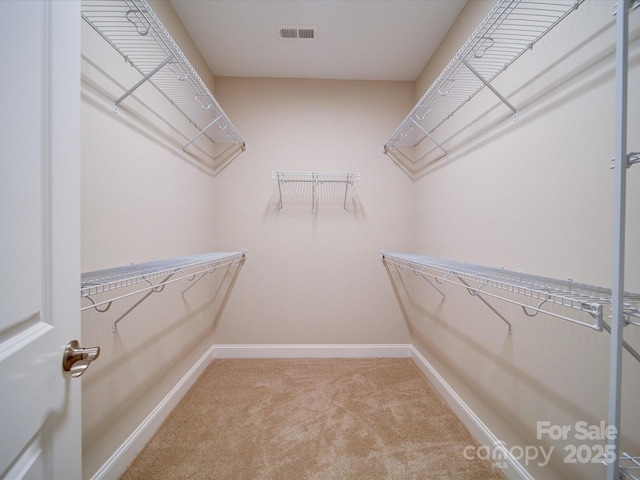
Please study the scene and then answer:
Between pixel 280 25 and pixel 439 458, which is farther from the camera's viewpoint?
pixel 280 25

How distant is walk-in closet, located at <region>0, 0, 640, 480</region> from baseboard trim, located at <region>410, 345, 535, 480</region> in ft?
0.05

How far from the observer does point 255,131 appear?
7.40ft

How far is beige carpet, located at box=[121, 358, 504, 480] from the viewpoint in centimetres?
120

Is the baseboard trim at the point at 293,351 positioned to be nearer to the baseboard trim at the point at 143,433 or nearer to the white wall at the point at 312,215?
the white wall at the point at 312,215

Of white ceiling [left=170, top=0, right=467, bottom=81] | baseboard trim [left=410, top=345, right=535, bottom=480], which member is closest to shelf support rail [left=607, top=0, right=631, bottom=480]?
baseboard trim [left=410, top=345, right=535, bottom=480]

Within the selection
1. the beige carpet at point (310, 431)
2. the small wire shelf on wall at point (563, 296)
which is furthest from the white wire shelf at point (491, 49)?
the beige carpet at point (310, 431)

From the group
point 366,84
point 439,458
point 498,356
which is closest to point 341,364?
point 439,458

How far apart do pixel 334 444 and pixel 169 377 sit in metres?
1.08

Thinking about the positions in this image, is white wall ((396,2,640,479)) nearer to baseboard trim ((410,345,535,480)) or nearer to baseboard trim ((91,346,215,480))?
baseboard trim ((410,345,535,480))

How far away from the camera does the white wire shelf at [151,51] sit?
98 cm

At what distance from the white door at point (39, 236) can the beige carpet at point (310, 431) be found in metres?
0.97

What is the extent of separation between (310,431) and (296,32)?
253cm

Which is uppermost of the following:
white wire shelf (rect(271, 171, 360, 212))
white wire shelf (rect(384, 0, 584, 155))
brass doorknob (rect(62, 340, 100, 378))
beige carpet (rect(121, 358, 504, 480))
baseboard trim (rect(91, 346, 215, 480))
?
white wire shelf (rect(384, 0, 584, 155))

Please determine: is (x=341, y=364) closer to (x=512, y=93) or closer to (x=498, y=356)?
(x=498, y=356)
